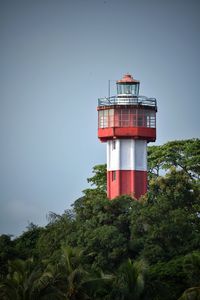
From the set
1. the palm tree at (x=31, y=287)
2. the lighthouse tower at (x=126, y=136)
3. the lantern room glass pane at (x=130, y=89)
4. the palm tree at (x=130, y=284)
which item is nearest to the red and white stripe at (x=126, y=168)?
the lighthouse tower at (x=126, y=136)

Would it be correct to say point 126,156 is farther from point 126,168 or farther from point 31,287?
point 31,287

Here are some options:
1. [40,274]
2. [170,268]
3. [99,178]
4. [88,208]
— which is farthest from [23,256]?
[99,178]

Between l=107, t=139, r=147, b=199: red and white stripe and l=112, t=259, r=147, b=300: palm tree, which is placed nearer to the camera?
l=112, t=259, r=147, b=300: palm tree

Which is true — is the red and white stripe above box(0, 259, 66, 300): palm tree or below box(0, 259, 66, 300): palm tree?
above

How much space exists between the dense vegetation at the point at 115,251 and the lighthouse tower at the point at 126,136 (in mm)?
2589

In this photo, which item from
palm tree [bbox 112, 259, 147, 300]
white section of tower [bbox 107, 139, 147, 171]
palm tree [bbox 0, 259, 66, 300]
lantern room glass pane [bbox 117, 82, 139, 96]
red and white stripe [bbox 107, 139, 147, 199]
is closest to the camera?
palm tree [bbox 0, 259, 66, 300]

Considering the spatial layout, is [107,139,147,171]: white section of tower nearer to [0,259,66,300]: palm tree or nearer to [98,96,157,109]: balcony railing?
[98,96,157,109]: balcony railing

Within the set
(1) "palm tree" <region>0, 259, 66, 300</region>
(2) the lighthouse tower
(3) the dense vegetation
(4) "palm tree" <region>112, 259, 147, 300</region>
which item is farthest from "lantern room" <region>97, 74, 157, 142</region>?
(1) "palm tree" <region>0, 259, 66, 300</region>

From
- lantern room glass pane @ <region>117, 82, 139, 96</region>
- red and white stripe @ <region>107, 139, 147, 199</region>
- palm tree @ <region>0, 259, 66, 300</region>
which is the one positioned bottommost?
palm tree @ <region>0, 259, 66, 300</region>

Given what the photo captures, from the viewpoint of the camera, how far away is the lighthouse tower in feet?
284

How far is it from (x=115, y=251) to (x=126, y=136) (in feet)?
46.4

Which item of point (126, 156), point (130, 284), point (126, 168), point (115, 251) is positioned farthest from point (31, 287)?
point (126, 156)

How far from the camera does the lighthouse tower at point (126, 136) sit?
8662 cm

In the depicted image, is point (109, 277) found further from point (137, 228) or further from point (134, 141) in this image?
point (134, 141)
